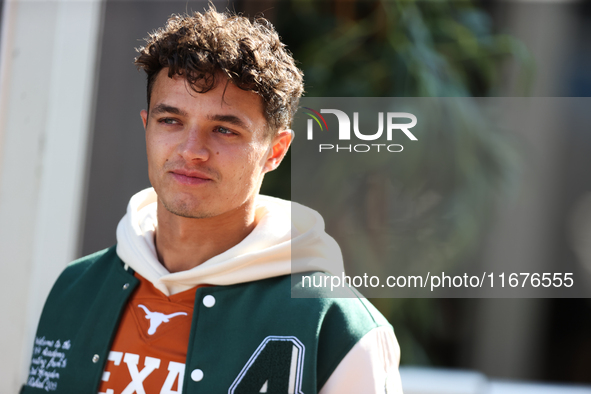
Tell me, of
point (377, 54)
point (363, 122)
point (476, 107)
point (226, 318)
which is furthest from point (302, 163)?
point (226, 318)

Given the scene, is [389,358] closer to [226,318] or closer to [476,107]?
[226,318]

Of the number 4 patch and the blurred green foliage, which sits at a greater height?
the blurred green foliage

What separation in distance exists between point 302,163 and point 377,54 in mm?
686

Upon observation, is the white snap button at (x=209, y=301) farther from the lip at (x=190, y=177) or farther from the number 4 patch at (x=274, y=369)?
the lip at (x=190, y=177)

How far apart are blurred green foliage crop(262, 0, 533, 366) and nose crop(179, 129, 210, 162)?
1408 millimetres

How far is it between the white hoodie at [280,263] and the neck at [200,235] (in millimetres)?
42

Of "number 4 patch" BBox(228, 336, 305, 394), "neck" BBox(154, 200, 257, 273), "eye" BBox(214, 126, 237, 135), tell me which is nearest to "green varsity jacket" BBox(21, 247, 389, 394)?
"number 4 patch" BBox(228, 336, 305, 394)

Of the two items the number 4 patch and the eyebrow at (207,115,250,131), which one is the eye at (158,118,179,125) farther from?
the number 4 patch

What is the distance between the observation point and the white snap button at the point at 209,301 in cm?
130

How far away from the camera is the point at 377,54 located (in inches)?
112

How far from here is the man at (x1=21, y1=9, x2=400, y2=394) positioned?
123 cm

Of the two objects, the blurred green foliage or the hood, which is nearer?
the hood

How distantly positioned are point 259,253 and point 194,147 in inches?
11.3

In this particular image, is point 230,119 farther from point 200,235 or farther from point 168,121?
point 200,235
